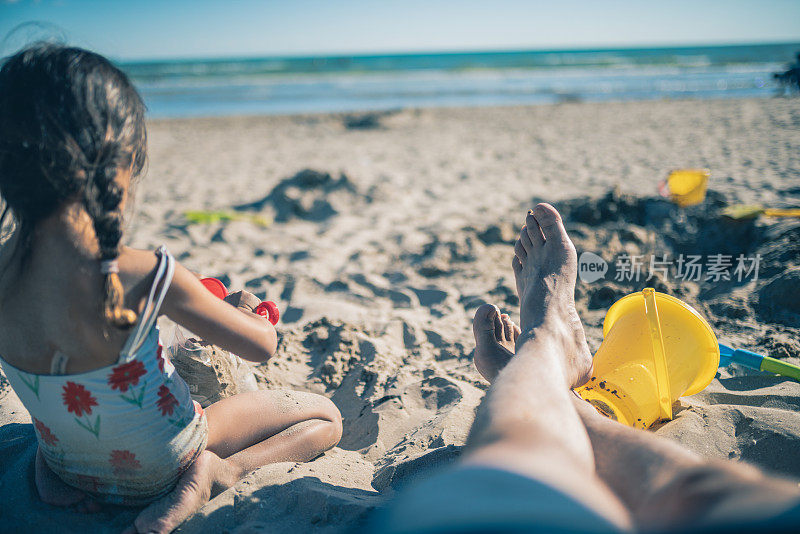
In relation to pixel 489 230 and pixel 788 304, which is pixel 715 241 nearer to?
pixel 788 304

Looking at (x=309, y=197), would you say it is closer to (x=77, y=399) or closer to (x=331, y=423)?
(x=331, y=423)

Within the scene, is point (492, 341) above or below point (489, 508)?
below

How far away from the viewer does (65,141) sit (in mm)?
1046

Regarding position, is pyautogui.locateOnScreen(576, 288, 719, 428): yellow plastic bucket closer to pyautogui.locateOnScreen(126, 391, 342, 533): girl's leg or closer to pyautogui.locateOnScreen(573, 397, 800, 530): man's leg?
pyautogui.locateOnScreen(573, 397, 800, 530): man's leg

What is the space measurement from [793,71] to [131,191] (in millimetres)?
5524

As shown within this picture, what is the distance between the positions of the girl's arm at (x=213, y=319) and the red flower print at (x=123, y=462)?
35 cm

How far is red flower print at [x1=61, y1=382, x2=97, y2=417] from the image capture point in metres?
1.21

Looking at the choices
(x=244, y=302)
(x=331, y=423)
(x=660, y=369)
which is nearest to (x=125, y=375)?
(x=244, y=302)

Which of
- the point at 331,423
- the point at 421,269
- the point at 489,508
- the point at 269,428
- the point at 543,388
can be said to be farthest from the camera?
the point at 421,269

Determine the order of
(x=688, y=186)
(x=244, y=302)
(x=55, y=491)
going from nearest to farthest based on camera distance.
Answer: (x=55, y=491) < (x=244, y=302) < (x=688, y=186)

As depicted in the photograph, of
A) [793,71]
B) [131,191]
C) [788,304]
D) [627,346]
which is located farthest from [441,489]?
[793,71]

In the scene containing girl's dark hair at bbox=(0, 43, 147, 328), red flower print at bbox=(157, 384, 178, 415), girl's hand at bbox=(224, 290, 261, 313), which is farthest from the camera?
girl's hand at bbox=(224, 290, 261, 313)

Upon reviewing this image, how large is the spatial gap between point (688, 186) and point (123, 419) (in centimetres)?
355

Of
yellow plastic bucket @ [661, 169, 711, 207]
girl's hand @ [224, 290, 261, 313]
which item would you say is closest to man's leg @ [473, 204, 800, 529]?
girl's hand @ [224, 290, 261, 313]
